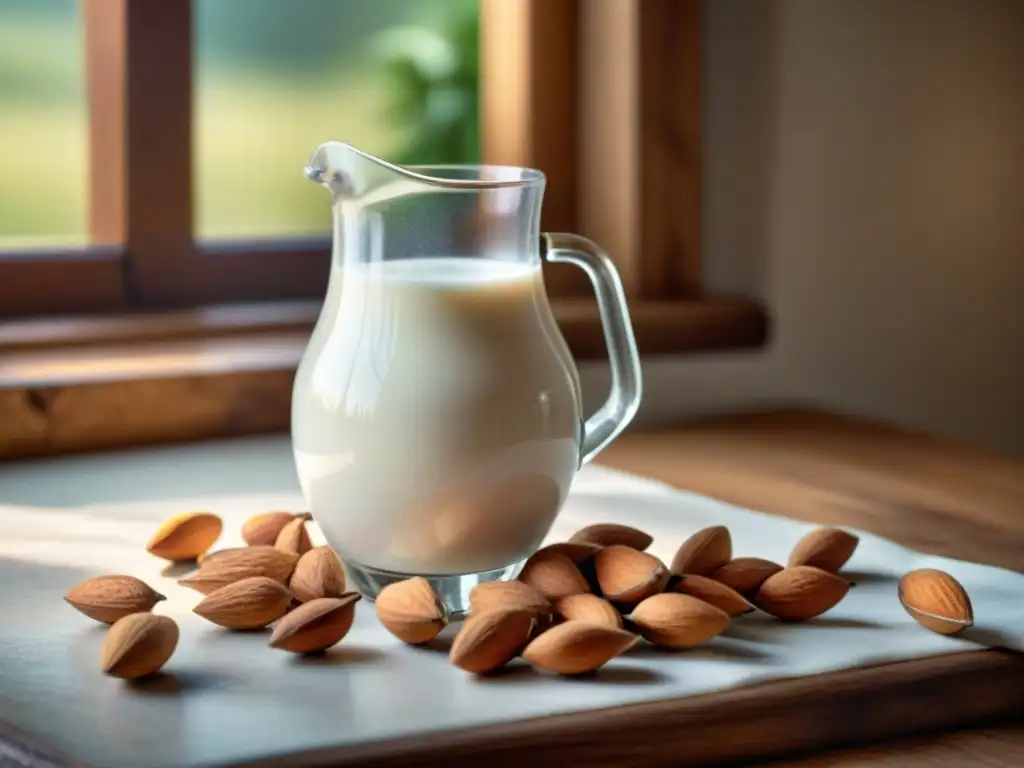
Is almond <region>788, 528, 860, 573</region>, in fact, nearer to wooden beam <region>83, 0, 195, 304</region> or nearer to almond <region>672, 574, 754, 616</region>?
almond <region>672, 574, 754, 616</region>

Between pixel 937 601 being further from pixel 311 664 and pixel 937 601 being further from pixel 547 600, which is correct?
pixel 311 664

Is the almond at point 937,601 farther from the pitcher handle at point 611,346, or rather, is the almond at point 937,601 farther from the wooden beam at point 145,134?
the wooden beam at point 145,134

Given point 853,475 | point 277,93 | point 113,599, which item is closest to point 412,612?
point 113,599

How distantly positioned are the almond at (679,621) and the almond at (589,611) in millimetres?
14

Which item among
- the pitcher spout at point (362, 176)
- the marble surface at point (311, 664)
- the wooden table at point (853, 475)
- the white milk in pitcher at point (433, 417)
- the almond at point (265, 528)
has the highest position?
the pitcher spout at point (362, 176)

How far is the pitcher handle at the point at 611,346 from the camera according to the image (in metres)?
0.86

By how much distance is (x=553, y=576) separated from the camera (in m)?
0.78

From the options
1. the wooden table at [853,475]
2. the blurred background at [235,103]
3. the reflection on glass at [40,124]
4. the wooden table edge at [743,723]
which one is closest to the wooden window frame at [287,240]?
the wooden table at [853,475]

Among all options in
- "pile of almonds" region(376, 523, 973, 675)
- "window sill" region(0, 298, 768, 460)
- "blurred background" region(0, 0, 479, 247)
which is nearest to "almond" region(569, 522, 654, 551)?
"pile of almonds" region(376, 523, 973, 675)

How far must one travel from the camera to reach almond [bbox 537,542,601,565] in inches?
32.0

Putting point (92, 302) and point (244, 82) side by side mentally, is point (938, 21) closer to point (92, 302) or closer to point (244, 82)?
point (92, 302)

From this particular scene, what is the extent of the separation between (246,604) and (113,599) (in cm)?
7

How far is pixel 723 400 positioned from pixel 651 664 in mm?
851

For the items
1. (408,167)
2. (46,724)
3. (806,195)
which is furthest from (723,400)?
(46,724)
